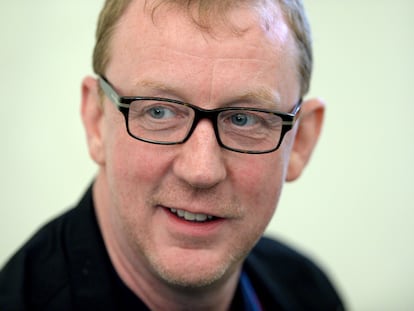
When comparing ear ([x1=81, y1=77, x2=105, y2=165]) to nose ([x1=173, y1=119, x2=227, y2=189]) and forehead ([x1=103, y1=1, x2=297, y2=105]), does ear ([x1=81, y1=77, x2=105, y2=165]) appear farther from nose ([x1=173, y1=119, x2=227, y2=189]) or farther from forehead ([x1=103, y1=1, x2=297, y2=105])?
nose ([x1=173, y1=119, x2=227, y2=189])

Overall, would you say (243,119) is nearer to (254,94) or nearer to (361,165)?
(254,94)

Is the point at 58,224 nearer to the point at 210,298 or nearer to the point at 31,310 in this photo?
the point at 31,310

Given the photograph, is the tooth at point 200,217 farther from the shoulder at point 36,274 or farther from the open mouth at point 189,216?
the shoulder at point 36,274

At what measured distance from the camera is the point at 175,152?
1.37 meters

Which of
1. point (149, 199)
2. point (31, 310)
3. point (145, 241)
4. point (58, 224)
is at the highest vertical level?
point (149, 199)

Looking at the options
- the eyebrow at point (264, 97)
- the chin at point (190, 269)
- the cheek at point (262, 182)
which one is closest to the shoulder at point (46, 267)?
the chin at point (190, 269)

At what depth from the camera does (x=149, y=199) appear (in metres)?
1.42

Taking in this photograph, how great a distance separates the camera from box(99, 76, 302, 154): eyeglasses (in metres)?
1.37

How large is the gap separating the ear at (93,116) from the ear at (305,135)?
550 mm

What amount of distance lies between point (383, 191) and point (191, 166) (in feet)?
7.05

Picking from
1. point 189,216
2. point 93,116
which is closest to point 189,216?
point 189,216

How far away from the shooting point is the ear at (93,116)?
160cm

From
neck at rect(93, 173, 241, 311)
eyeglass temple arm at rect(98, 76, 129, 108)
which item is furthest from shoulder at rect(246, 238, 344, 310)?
eyeglass temple arm at rect(98, 76, 129, 108)

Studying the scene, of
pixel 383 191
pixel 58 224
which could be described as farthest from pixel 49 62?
pixel 383 191
